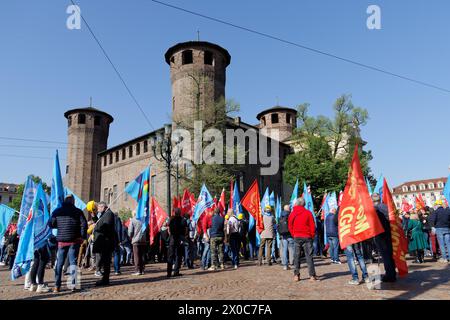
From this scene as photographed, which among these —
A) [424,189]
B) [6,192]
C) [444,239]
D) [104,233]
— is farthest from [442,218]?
[6,192]

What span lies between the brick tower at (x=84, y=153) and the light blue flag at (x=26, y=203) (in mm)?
45147

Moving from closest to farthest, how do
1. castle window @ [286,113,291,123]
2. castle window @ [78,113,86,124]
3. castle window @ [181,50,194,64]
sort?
1. castle window @ [181,50,194,64]
2. castle window @ [78,113,86,124]
3. castle window @ [286,113,291,123]

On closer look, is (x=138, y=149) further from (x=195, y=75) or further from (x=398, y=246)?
(x=398, y=246)

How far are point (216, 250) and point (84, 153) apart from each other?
45.5m

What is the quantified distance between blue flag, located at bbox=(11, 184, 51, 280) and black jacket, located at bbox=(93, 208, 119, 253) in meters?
1.01

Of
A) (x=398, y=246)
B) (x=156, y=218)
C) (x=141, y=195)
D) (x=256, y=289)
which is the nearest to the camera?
(x=256, y=289)

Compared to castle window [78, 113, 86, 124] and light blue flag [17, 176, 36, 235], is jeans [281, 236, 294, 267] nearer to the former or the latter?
light blue flag [17, 176, 36, 235]

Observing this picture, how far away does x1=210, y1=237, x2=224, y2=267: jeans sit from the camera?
1080 centimetres

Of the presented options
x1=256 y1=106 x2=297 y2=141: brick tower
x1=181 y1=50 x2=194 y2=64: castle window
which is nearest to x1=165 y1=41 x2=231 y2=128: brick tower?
x1=181 y1=50 x2=194 y2=64: castle window

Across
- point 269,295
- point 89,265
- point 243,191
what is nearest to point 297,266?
point 269,295

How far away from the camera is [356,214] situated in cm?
644

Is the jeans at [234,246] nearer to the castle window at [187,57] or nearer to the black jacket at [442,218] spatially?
the black jacket at [442,218]

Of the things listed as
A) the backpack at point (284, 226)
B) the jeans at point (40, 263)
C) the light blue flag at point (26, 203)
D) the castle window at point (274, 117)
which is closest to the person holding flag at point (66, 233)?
the jeans at point (40, 263)
